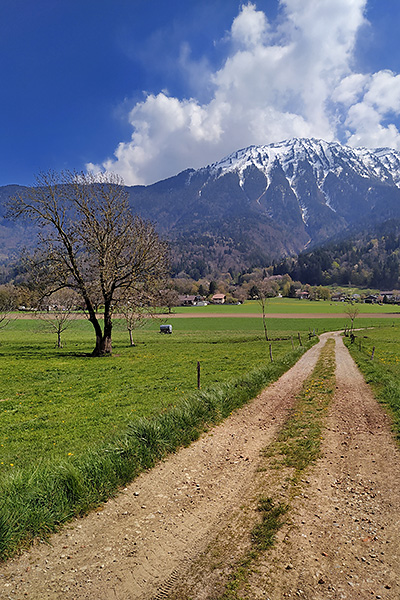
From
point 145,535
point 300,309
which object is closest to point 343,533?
point 145,535

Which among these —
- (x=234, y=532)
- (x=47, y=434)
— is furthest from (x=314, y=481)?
(x=47, y=434)

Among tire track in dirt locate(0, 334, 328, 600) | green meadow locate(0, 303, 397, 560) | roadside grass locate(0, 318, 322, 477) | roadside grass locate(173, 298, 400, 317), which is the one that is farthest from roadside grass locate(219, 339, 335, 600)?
roadside grass locate(173, 298, 400, 317)

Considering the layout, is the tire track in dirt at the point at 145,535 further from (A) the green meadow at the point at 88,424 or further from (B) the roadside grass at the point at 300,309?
(B) the roadside grass at the point at 300,309

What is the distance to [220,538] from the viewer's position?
555 centimetres

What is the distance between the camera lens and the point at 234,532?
5.70 meters

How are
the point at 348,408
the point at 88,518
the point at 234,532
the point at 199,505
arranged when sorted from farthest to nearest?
the point at 348,408 < the point at 199,505 < the point at 88,518 < the point at 234,532

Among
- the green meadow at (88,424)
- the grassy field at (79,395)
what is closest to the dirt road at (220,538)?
the green meadow at (88,424)

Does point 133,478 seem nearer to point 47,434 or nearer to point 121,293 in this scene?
point 47,434

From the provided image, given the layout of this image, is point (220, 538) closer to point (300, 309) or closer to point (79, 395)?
point (79, 395)

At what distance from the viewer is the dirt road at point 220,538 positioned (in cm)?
448

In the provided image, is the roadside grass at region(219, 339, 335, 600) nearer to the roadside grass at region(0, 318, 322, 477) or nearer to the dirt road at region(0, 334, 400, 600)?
the dirt road at region(0, 334, 400, 600)

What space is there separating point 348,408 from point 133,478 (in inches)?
392

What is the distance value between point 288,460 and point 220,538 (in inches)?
144

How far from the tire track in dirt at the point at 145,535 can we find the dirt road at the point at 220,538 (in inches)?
0.7
